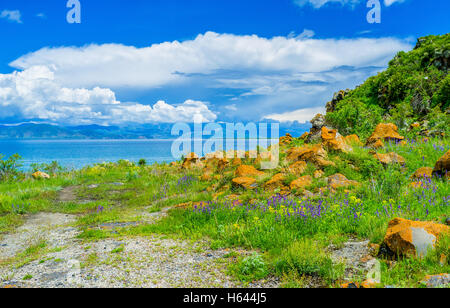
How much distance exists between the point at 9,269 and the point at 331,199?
26.6ft

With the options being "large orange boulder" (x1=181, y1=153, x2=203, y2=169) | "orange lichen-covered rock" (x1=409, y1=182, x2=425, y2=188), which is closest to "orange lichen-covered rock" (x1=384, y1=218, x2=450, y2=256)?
"orange lichen-covered rock" (x1=409, y1=182, x2=425, y2=188)

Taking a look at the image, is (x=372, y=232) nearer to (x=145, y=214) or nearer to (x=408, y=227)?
(x=408, y=227)

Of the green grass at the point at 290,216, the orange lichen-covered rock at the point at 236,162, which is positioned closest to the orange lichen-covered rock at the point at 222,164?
the orange lichen-covered rock at the point at 236,162

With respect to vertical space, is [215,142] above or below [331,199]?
above

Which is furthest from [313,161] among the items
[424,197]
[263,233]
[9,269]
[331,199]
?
[9,269]

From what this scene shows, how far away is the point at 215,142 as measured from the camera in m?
24.7

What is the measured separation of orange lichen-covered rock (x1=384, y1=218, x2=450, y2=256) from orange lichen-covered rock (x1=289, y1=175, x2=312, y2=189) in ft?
16.7

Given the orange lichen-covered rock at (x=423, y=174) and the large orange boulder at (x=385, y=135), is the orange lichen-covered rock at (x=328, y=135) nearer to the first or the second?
the large orange boulder at (x=385, y=135)

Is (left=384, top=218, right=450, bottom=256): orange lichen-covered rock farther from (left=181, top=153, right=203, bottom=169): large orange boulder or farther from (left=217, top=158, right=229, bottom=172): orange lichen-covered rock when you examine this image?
(left=181, top=153, right=203, bottom=169): large orange boulder

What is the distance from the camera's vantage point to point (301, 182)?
1030cm

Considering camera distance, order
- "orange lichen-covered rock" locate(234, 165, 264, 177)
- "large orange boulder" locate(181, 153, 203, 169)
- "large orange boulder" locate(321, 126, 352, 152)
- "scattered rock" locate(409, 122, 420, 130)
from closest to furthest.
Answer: "orange lichen-covered rock" locate(234, 165, 264, 177)
"large orange boulder" locate(321, 126, 352, 152)
"scattered rock" locate(409, 122, 420, 130)
"large orange boulder" locate(181, 153, 203, 169)

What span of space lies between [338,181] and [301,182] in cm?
125

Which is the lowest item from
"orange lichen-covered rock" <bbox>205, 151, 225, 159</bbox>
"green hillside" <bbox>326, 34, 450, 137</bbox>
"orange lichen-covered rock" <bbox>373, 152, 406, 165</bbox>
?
"orange lichen-covered rock" <bbox>205, 151, 225, 159</bbox>

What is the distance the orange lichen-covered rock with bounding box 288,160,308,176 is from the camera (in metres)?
11.6
